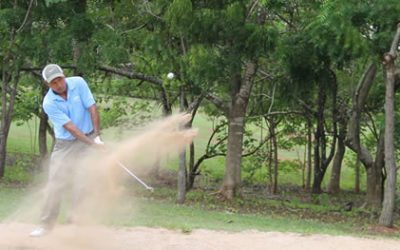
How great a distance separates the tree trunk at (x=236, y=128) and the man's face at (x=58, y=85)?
295 inches

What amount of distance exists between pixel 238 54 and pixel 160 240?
543cm

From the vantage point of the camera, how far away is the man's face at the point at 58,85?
7.01m

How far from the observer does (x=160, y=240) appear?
788cm

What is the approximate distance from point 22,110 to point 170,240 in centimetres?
1200

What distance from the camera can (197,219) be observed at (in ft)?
34.3

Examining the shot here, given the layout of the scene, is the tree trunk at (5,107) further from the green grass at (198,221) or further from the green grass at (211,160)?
the green grass at (198,221)

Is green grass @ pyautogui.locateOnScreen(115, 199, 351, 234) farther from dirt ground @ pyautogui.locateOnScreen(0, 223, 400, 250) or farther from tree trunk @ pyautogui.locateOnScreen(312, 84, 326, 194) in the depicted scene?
tree trunk @ pyautogui.locateOnScreen(312, 84, 326, 194)

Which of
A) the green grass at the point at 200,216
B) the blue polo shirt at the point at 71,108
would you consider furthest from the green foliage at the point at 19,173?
the blue polo shirt at the point at 71,108

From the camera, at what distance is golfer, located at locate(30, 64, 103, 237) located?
7078mm

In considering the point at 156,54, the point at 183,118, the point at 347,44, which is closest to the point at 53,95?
the point at 183,118

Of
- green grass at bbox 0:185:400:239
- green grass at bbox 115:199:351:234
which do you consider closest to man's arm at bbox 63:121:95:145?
green grass at bbox 0:185:400:239

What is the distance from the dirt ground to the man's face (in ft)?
4.70

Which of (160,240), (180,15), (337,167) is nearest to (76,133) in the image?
(160,240)

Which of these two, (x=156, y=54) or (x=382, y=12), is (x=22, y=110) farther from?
(x=382, y=12)
